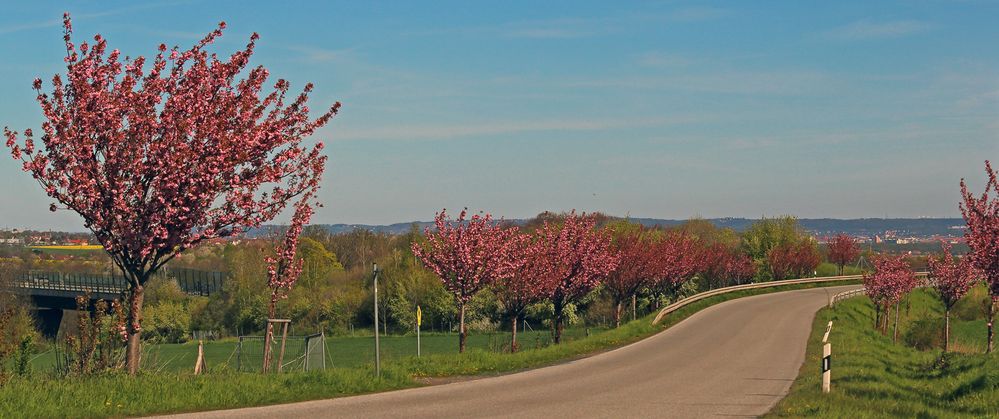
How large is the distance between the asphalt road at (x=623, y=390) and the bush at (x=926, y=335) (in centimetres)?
2757

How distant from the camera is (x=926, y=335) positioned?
60.2 meters

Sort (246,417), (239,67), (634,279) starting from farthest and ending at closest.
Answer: (634,279) < (239,67) < (246,417)

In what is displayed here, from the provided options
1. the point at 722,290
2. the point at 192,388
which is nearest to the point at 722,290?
the point at 722,290

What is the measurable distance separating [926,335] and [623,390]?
47.0m

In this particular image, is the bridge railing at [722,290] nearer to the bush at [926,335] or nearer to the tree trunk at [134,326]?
the bush at [926,335]

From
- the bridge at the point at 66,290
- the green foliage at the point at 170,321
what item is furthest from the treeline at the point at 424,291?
the bridge at the point at 66,290

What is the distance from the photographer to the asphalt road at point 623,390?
16359 millimetres

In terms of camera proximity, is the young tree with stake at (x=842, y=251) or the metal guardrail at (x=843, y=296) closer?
the metal guardrail at (x=843, y=296)

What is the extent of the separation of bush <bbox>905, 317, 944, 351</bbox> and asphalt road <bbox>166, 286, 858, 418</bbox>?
27.6 meters

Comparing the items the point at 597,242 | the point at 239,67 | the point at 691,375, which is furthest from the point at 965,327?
the point at 239,67

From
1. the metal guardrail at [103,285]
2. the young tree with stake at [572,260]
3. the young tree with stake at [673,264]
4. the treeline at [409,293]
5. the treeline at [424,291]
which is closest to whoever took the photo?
the young tree with stake at [572,260]

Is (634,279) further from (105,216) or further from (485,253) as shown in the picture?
(105,216)

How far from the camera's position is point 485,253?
116 feet

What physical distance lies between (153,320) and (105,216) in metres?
86.3
